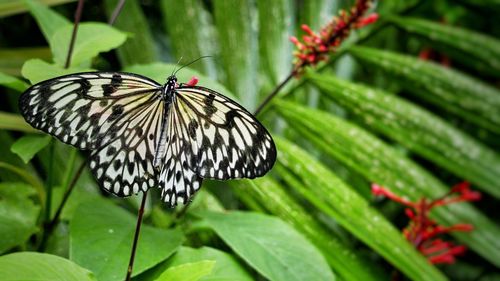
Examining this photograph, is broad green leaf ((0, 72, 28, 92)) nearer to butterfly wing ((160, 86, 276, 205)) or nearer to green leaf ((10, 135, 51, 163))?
green leaf ((10, 135, 51, 163))

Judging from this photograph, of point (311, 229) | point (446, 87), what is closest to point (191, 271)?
point (311, 229)

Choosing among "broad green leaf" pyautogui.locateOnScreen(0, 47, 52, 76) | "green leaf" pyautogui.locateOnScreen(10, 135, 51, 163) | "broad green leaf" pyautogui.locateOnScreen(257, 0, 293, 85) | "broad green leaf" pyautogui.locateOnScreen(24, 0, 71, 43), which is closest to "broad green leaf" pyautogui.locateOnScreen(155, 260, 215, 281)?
"green leaf" pyautogui.locateOnScreen(10, 135, 51, 163)

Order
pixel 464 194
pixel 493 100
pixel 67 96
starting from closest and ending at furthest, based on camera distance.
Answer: pixel 67 96 < pixel 464 194 < pixel 493 100

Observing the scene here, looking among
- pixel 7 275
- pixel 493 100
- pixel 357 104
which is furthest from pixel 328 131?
pixel 7 275

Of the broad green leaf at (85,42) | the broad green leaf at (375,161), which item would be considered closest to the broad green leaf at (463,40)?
the broad green leaf at (375,161)

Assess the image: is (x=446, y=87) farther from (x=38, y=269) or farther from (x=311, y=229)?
(x=38, y=269)

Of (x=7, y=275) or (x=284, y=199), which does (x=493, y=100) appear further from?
(x=7, y=275)
